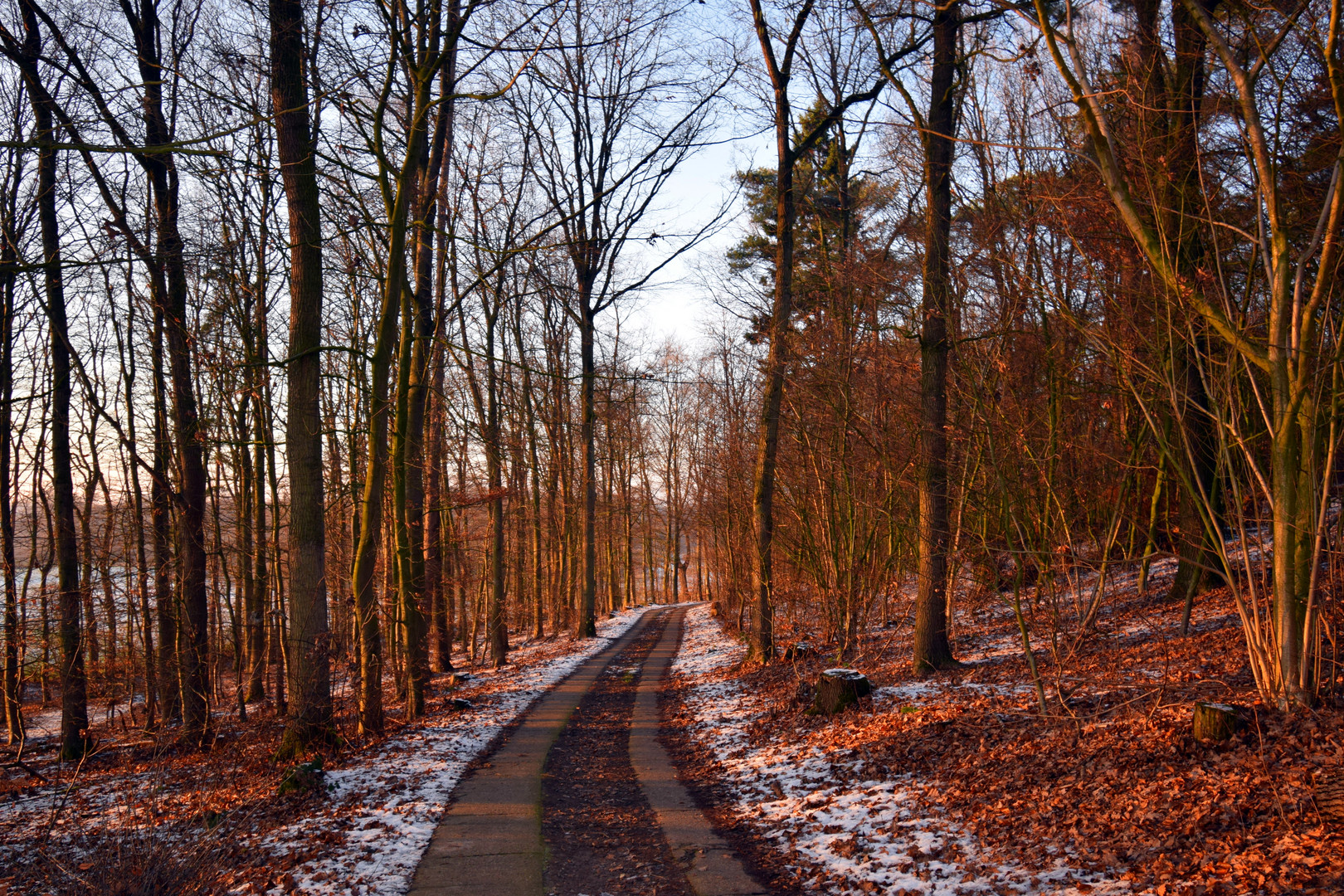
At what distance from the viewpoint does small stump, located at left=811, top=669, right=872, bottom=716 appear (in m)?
8.83

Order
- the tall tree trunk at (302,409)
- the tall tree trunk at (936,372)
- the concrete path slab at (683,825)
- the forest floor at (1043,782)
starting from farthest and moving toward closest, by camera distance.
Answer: the tall tree trunk at (936,372)
the tall tree trunk at (302,409)
the concrete path slab at (683,825)
the forest floor at (1043,782)

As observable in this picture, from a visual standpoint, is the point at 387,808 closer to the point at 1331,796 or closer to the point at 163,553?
the point at 1331,796

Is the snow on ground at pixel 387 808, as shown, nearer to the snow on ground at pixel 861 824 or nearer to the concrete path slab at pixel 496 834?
the concrete path slab at pixel 496 834

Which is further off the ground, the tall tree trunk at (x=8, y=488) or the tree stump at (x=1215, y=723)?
the tall tree trunk at (x=8, y=488)

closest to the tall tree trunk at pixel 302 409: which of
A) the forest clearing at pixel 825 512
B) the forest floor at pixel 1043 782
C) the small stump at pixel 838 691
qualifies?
the forest clearing at pixel 825 512

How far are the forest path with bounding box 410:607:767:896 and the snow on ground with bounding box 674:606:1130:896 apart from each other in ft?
2.01

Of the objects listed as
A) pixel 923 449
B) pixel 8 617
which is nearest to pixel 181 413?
pixel 8 617

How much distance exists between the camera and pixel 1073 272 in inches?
373

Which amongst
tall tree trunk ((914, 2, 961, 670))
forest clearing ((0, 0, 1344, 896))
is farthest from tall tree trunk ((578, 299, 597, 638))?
tall tree trunk ((914, 2, 961, 670))

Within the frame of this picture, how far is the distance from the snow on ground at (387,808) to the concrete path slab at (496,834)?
15 cm

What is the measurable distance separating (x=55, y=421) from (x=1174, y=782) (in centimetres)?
1534

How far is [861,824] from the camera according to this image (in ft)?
18.7

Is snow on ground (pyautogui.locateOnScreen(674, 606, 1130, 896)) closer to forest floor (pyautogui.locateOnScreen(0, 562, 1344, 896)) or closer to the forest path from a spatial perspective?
forest floor (pyautogui.locateOnScreen(0, 562, 1344, 896))

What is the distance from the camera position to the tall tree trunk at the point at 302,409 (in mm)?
8250
